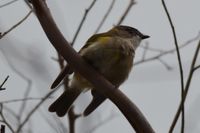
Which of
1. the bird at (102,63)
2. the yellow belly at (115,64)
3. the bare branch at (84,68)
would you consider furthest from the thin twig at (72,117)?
the bare branch at (84,68)

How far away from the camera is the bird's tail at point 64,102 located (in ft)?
11.1

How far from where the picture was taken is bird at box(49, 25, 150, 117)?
123 inches

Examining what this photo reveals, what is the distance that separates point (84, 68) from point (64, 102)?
5.02 feet

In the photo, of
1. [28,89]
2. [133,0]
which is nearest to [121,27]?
[133,0]

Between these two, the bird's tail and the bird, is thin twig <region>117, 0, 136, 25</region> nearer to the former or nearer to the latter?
→ the bird

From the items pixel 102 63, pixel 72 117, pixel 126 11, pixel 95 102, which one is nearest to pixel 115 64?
pixel 102 63

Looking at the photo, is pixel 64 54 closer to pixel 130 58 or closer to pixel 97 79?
pixel 97 79

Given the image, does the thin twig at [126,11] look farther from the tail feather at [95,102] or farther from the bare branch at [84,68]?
the bare branch at [84,68]

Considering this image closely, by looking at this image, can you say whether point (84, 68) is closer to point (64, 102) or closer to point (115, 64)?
point (115, 64)

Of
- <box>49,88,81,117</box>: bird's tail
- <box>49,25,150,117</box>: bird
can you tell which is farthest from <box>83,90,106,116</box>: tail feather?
<box>49,88,81,117</box>: bird's tail

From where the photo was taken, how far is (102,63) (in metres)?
3.07

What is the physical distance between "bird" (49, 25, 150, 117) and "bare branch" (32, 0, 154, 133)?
2.62 feet

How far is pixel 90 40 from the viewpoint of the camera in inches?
138

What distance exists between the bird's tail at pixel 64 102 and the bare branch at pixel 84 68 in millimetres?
1354
